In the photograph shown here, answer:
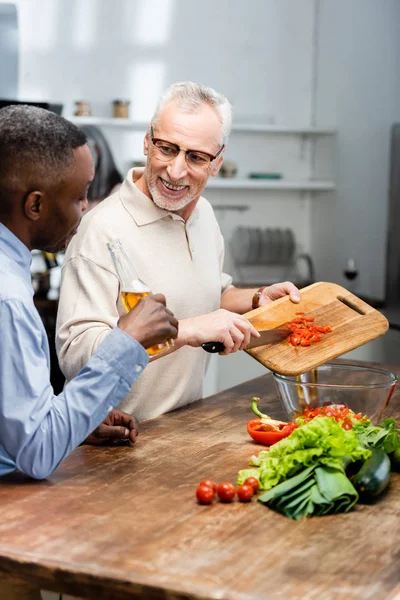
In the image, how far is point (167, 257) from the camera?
8.96 ft

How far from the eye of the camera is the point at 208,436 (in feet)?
7.66

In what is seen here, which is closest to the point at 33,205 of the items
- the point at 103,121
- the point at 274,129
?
the point at 103,121

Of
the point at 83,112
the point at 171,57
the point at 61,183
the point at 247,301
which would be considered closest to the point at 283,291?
the point at 247,301

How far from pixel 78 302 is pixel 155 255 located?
341 mm

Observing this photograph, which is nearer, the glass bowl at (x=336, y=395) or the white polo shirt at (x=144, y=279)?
the glass bowl at (x=336, y=395)

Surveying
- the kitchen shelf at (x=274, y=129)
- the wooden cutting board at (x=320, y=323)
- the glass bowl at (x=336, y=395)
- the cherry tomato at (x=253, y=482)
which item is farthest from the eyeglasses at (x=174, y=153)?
the kitchen shelf at (x=274, y=129)

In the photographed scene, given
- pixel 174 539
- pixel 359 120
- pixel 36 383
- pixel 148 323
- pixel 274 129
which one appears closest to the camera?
pixel 174 539

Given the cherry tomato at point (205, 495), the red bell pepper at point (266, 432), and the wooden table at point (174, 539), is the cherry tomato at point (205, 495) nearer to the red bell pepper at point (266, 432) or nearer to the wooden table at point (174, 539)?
the wooden table at point (174, 539)

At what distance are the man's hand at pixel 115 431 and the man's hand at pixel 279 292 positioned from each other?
786 millimetres

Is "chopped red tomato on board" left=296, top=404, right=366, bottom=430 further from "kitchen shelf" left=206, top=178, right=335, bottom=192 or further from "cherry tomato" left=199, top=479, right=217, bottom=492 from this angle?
"kitchen shelf" left=206, top=178, right=335, bottom=192

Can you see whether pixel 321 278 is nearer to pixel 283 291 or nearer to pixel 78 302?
pixel 283 291

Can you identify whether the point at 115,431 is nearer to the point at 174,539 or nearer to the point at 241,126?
the point at 174,539

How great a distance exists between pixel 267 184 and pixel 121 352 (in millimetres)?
4665

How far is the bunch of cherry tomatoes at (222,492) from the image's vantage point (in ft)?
5.92
